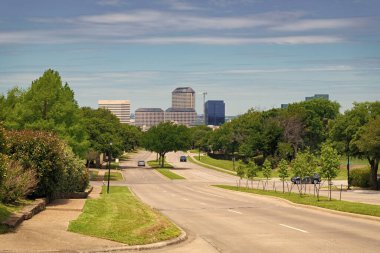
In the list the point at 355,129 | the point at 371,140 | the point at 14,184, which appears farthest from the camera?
the point at 355,129

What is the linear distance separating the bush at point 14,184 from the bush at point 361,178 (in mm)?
51149

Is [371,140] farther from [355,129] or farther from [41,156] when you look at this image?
[41,156]

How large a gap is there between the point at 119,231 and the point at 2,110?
52691 mm

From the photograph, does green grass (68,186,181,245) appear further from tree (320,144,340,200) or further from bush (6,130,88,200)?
tree (320,144,340,200)

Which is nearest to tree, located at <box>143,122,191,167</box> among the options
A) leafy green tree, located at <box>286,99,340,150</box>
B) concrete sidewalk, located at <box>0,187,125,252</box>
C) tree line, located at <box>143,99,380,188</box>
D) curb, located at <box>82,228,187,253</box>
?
tree line, located at <box>143,99,380,188</box>

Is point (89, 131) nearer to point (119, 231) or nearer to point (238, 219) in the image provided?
point (238, 219)

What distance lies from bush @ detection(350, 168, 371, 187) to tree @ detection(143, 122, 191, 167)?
49.8 meters

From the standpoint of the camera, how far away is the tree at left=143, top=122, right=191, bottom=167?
11106 cm

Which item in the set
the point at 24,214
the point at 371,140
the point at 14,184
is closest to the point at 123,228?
the point at 24,214

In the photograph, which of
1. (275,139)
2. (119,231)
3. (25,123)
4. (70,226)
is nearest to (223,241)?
(119,231)

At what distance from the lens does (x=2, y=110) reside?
216 feet

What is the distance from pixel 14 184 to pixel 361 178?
174 feet

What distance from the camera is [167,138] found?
11081 centimetres

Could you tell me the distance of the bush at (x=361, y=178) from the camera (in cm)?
6569
